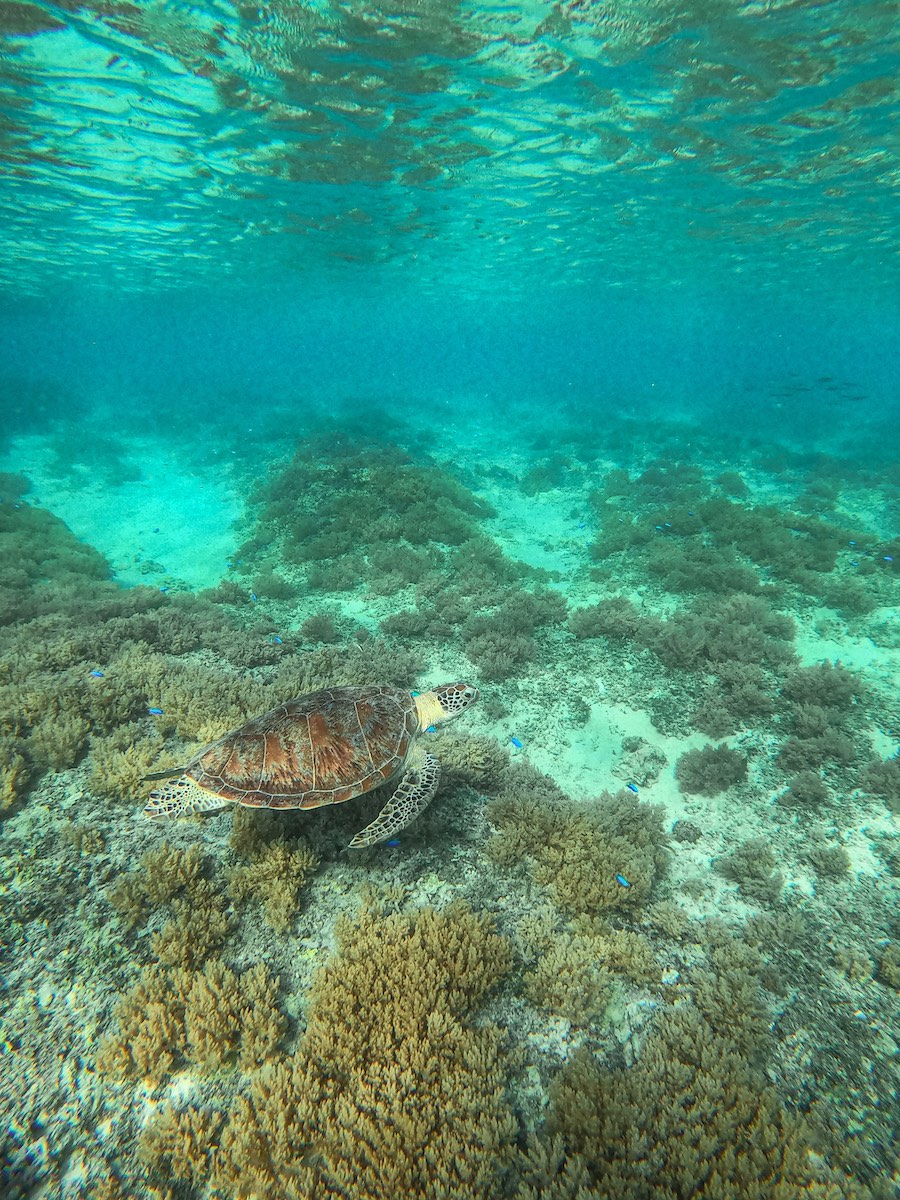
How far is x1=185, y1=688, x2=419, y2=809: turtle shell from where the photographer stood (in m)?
4.52

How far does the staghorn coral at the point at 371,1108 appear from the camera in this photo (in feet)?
9.48

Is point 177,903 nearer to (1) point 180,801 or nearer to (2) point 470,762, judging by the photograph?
(1) point 180,801

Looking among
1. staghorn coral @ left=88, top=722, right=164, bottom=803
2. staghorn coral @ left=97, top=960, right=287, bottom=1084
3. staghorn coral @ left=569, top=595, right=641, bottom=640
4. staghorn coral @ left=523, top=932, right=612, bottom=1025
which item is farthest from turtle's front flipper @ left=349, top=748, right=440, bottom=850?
staghorn coral @ left=569, top=595, right=641, bottom=640

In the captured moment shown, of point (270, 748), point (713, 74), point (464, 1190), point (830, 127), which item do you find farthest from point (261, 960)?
point (830, 127)

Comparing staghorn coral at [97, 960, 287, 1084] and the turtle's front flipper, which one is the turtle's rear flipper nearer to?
staghorn coral at [97, 960, 287, 1084]

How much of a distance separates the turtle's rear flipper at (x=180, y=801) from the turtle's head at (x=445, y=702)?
206 centimetres

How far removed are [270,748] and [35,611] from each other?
939 cm

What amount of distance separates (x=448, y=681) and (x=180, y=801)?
5.31 meters

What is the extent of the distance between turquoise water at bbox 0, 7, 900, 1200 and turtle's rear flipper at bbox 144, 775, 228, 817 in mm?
78

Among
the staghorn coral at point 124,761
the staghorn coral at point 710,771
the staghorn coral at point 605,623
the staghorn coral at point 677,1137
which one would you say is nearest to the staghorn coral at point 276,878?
the staghorn coral at point 124,761

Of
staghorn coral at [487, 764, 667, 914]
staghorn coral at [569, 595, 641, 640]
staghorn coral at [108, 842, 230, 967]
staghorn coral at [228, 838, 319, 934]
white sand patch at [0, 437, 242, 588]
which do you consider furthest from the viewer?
white sand patch at [0, 437, 242, 588]

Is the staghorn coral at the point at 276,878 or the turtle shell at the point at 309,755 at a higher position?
the turtle shell at the point at 309,755

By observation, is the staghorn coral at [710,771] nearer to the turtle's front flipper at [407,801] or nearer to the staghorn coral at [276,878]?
the turtle's front flipper at [407,801]

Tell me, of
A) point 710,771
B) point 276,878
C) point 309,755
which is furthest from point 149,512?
point 710,771
